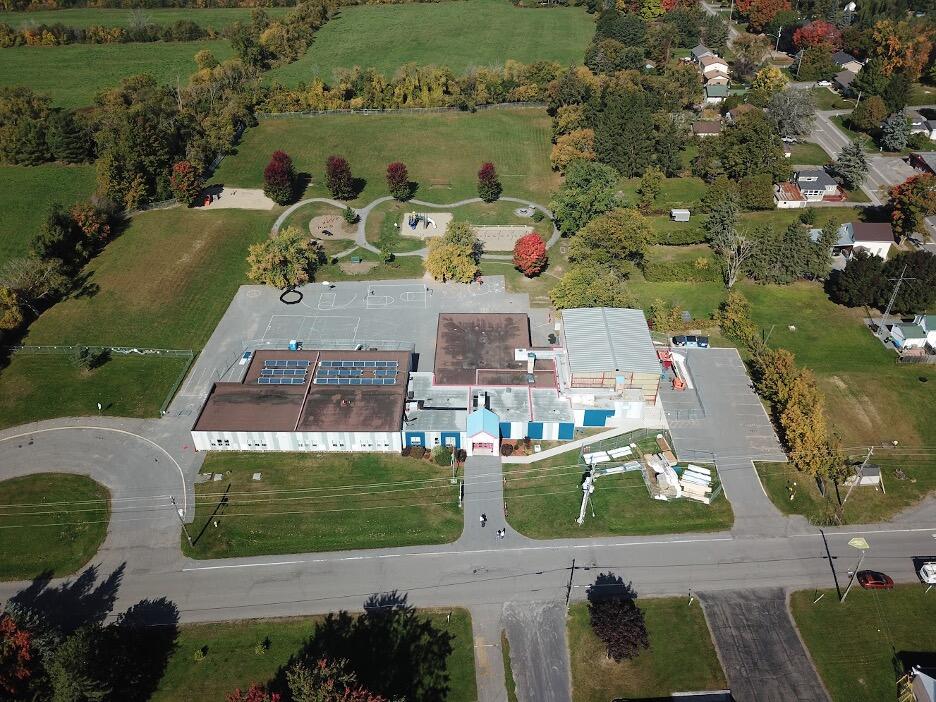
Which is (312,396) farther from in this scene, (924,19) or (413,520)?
(924,19)

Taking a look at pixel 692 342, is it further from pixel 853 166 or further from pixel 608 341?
pixel 853 166

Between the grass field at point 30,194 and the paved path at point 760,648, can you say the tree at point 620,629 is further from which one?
the grass field at point 30,194

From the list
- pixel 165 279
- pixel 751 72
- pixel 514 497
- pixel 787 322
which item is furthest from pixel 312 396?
pixel 751 72

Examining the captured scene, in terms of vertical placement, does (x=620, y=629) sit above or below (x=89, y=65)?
below

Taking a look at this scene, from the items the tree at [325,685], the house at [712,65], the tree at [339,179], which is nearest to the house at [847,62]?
the house at [712,65]

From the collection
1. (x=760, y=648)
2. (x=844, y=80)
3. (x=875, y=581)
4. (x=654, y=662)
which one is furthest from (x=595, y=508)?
(x=844, y=80)
